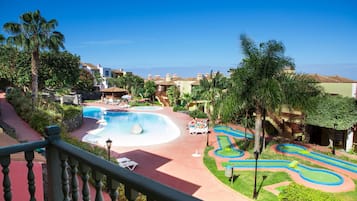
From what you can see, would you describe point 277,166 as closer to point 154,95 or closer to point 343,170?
point 343,170

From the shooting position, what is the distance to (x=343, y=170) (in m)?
14.2

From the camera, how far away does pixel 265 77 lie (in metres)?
14.6

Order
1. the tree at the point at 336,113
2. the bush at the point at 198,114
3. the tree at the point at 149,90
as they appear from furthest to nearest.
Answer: the tree at the point at 149,90
the bush at the point at 198,114
the tree at the point at 336,113

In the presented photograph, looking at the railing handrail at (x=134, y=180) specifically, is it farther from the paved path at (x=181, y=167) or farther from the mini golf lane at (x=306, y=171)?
the mini golf lane at (x=306, y=171)

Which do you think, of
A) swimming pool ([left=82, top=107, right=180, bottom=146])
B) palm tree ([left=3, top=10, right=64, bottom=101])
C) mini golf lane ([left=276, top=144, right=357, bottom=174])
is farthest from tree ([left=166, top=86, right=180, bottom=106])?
mini golf lane ([left=276, top=144, right=357, bottom=174])

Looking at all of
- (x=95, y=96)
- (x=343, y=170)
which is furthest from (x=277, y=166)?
(x=95, y=96)

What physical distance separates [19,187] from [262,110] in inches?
543

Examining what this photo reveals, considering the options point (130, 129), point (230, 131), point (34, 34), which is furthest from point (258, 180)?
point (34, 34)

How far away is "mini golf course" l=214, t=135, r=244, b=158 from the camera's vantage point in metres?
16.3

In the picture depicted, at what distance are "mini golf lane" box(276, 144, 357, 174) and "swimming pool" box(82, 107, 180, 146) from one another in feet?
30.8

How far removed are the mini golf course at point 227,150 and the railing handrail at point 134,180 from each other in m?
15.0

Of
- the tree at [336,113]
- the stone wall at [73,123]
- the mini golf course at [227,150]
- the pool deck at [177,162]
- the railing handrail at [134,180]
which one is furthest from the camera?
the stone wall at [73,123]

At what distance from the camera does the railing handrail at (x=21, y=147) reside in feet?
7.50

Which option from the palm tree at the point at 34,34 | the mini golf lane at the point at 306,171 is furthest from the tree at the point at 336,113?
the palm tree at the point at 34,34
